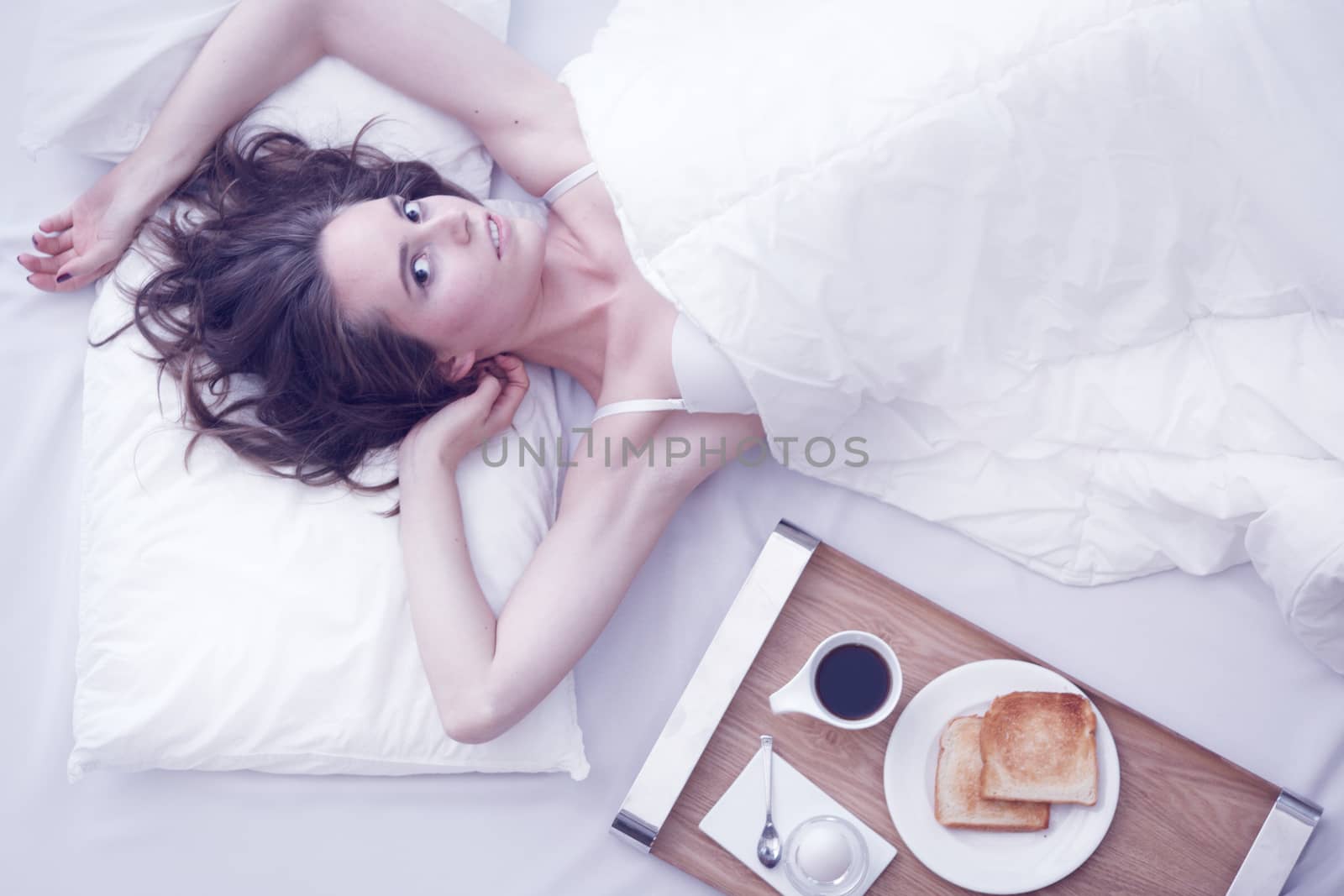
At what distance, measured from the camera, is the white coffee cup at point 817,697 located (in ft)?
3.04

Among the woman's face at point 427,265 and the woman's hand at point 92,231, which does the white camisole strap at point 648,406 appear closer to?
the woman's face at point 427,265

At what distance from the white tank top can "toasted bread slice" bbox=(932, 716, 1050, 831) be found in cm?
44

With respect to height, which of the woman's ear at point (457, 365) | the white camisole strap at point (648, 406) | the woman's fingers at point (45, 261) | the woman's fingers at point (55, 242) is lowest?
the woman's fingers at point (45, 261)

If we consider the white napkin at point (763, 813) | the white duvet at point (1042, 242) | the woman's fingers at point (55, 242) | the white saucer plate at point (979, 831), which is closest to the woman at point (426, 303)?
the woman's fingers at point (55, 242)

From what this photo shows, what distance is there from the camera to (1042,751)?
0.96 m

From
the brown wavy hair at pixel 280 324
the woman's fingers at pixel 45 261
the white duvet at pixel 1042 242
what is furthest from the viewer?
the woman's fingers at pixel 45 261

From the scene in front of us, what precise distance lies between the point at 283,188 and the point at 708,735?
33.3 inches

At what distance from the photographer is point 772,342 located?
100 cm

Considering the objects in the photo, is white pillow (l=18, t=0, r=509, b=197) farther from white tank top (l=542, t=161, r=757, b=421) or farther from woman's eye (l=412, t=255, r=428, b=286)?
white tank top (l=542, t=161, r=757, b=421)

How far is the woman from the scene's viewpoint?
3.32 ft

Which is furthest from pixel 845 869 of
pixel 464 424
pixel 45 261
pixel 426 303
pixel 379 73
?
pixel 45 261

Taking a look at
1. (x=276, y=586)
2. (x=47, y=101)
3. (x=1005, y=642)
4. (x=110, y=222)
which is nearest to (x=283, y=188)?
(x=110, y=222)

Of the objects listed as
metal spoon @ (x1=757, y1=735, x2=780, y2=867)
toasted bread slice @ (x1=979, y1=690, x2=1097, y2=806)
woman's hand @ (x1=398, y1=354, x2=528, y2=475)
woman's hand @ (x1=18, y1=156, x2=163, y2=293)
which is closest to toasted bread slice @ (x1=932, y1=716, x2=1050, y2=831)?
toasted bread slice @ (x1=979, y1=690, x2=1097, y2=806)

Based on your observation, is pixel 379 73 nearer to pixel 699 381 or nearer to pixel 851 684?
pixel 699 381
